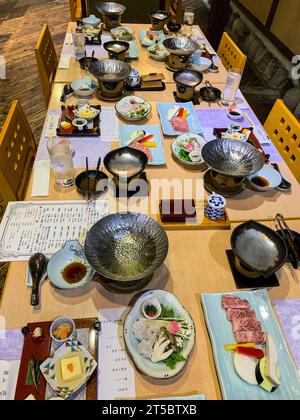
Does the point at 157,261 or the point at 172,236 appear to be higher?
the point at 157,261

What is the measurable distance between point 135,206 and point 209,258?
0.57 meters

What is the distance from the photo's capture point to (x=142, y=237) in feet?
5.44

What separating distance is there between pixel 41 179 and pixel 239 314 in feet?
4.81

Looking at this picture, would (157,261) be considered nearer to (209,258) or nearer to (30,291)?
(209,258)

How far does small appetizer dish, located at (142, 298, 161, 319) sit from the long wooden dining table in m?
0.11

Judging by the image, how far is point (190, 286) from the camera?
159cm

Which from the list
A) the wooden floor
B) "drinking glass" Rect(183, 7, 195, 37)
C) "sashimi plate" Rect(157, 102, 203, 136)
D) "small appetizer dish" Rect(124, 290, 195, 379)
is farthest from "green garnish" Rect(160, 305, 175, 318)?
"drinking glass" Rect(183, 7, 195, 37)

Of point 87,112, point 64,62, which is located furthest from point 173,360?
point 64,62

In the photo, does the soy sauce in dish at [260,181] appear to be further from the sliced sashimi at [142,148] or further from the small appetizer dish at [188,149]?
the sliced sashimi at [142,148]

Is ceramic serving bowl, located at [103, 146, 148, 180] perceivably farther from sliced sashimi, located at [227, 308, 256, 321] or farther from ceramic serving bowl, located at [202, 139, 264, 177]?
sliced sashimi, located at [227, 308, 256, 321]

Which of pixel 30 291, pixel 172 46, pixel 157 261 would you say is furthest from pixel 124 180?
pixel 172 46

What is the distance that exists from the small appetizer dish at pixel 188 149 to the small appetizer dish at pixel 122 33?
2180 millimetres

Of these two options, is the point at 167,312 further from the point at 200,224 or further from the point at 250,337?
the point at 200,224

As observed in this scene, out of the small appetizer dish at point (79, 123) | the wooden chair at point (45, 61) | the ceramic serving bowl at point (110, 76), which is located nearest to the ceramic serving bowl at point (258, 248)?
the small appetizer dish at point (79, 123)
